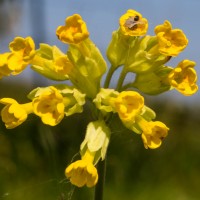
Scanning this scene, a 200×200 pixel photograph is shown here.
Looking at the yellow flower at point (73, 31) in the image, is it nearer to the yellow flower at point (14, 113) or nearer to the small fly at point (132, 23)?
the small fly at point (132, 23)

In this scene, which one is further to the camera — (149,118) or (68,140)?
(68,140)

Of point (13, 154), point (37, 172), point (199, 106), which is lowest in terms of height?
point (199, 106)

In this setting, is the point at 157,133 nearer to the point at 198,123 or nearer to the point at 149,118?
the point at 149,118

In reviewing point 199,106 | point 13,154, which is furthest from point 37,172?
point 199,106

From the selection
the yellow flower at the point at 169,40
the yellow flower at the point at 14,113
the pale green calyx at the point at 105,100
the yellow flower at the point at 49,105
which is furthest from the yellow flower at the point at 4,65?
the yellow flower at the point at 169,40

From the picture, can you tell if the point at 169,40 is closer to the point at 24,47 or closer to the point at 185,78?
the point at 185,78

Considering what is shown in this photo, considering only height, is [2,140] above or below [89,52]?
below
